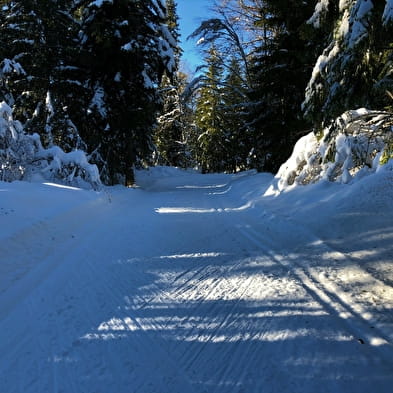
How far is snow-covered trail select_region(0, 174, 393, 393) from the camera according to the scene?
2232mm

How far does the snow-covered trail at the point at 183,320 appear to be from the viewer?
2.23m

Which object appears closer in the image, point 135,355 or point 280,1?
point 135,355

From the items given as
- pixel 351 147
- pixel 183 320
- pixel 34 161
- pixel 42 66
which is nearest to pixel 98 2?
pixel 42 66

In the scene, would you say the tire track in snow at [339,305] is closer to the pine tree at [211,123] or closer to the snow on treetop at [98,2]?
A: the snow on treetop at [98,2]

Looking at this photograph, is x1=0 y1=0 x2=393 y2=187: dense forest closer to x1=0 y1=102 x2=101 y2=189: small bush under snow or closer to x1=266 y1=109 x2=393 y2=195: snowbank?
x1=0 y1=102 x2=101 y2=189: small bush under snow

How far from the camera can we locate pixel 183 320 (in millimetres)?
2949

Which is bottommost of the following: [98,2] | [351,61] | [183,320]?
[183,320]

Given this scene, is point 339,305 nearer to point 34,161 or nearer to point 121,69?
point 34,161

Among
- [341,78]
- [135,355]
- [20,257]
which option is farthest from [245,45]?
[135,355]

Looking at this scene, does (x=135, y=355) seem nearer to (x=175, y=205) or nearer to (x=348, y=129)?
(x=348, y=129)

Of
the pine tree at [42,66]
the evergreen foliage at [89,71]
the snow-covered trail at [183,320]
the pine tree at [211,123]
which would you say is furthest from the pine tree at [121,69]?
the pine tree at [211,123]

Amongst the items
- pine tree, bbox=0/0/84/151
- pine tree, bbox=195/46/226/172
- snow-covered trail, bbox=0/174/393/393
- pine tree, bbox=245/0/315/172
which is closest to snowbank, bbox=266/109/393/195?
snow-covered trail, bbox=0/174/393/393

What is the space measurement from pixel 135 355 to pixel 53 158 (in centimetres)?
932

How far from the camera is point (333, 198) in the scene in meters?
5.90
